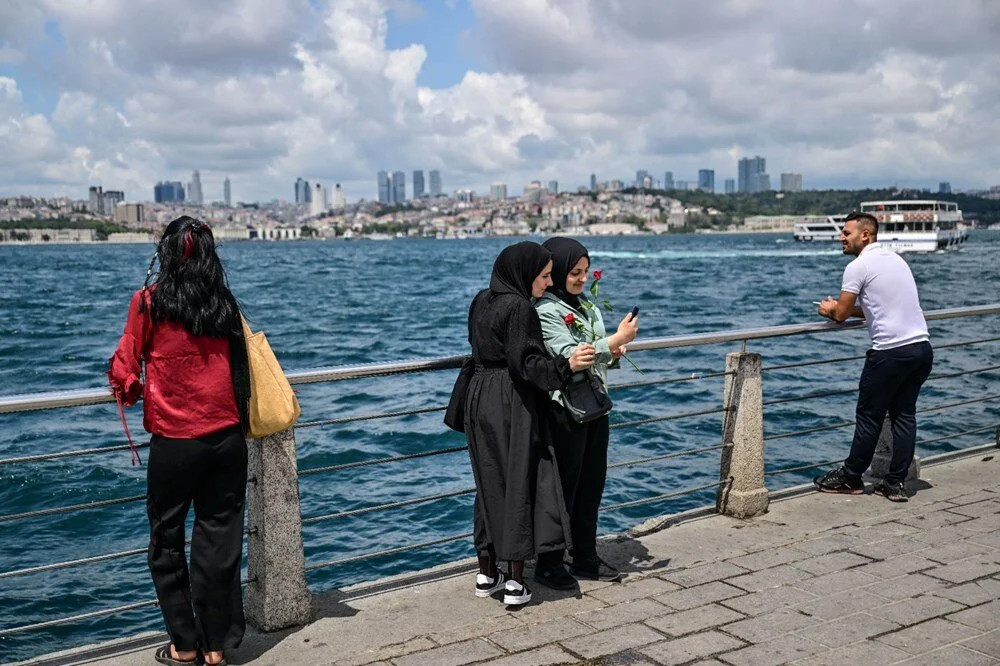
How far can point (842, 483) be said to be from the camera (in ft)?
22.4

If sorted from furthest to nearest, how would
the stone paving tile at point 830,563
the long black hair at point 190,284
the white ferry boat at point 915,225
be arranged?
the white ferry boat at point 915,225 → the stone paving tile at point 830,563 → the long black hair at point 190,284

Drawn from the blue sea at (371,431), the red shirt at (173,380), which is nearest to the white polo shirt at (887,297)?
the blue sea at (371,431)

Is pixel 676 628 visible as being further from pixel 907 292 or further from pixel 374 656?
pixel 907 292

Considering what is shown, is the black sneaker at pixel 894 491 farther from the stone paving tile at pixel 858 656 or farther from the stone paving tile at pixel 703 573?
the stone paving tile at pixel 858 656

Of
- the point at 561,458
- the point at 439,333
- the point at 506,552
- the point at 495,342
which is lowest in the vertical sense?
the point at 439,333

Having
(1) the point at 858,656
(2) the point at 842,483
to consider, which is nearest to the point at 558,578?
(1) the point at 858,656

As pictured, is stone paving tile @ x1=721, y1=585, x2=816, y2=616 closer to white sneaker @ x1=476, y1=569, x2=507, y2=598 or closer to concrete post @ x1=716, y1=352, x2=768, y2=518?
white sneaker @ x1=476, y1=569, x2=507, y2=598

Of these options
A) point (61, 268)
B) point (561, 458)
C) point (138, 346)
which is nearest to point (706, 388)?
point (561, 458)

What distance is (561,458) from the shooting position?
4.91m

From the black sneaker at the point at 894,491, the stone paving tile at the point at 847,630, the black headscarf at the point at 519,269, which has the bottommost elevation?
the black sneaker at the point at 894,491

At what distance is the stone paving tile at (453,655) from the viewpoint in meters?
4.13

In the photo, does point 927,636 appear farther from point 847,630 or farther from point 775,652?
point 775,652

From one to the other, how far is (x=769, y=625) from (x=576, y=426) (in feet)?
3.95

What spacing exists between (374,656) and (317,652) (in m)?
0.25
